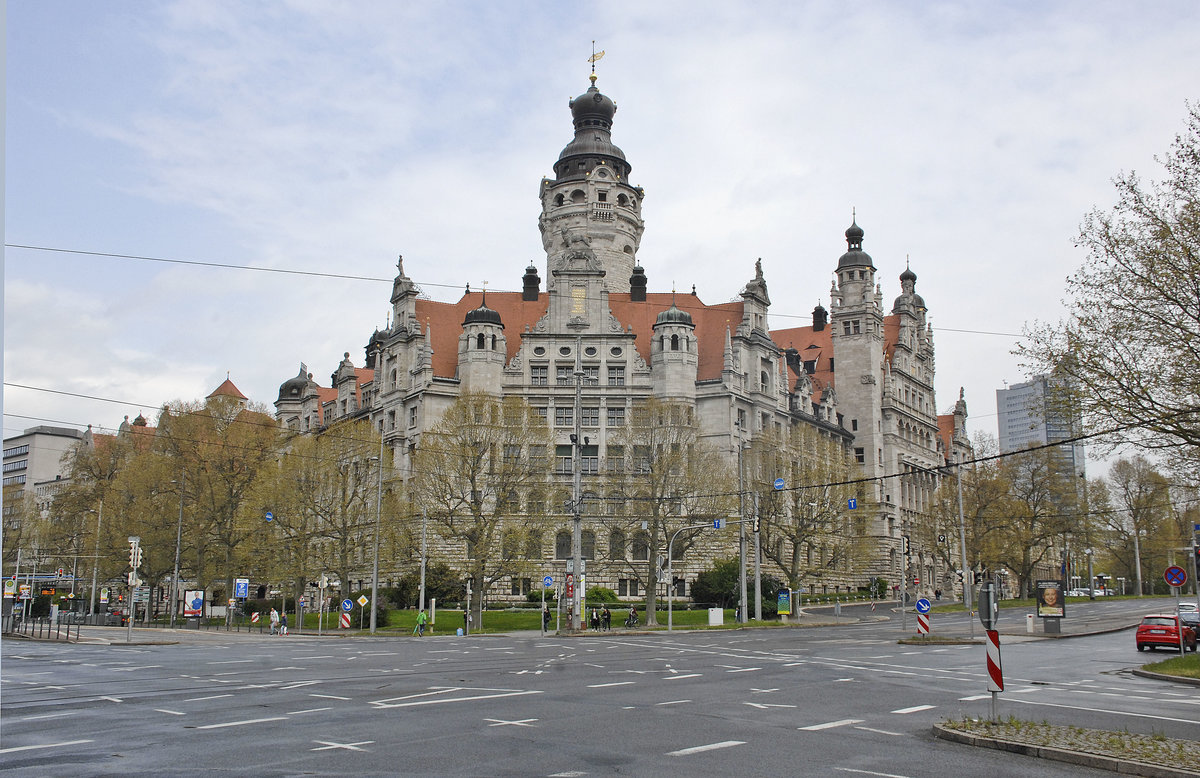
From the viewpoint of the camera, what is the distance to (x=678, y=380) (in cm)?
7788

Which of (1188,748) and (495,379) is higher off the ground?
(495,379)

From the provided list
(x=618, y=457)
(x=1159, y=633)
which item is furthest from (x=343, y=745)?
(x=618, y=457)

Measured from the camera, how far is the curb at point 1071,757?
11.8 meters

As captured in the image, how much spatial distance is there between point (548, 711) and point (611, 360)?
62.8 meters

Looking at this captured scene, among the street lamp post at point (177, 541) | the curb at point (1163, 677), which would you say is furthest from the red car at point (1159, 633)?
the street lamp post at point (177, 541)

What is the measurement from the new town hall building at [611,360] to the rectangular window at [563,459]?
356 millimetres

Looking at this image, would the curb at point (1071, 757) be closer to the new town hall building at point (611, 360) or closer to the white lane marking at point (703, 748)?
the white lane marking at point (703, 748)

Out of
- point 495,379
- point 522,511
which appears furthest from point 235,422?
point 522,511

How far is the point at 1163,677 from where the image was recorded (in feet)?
83.3

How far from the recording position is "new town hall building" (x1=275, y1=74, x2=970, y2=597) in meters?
78.4

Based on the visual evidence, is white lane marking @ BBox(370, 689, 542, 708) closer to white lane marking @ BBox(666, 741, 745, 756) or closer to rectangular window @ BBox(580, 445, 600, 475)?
white lane marking @ BBox(666, 741, 745, 756)

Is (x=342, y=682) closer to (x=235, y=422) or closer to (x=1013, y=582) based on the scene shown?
(x=235, y=422)

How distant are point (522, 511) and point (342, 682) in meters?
40.7

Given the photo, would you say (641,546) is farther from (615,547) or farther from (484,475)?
(484,475)
